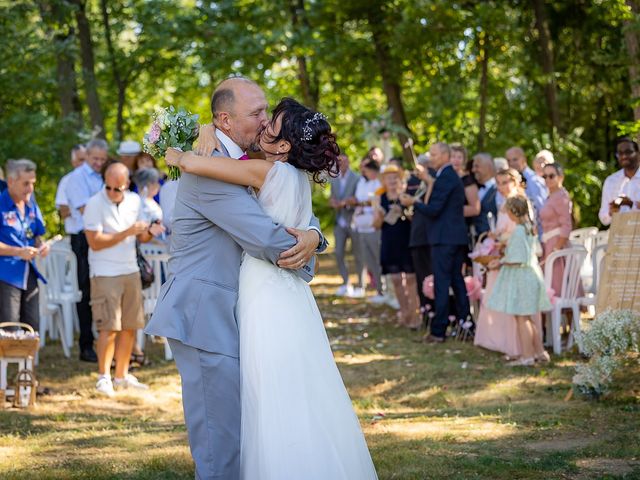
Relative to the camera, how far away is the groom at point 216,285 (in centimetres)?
429

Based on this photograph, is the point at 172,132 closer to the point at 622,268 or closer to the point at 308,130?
the point at 308,130

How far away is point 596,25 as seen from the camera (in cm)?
1745

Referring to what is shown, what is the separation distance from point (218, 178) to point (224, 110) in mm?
359

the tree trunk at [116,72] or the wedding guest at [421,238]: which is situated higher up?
the tree trunk at [116,72]

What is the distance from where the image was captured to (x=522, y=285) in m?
9.43

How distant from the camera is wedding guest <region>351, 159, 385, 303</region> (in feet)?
48.3

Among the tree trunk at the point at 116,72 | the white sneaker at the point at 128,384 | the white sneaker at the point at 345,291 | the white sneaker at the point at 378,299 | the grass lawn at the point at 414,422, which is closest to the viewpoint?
the grass lawn at the point at 414,422

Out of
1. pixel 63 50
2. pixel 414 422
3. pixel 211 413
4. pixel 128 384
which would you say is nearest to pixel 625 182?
pixel 414 422

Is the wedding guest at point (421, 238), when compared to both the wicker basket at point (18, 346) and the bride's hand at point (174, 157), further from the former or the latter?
the bride's hand at point (174, 157)

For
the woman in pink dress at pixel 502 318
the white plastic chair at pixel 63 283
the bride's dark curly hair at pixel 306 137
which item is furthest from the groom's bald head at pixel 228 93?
the white plastic chair at pixel 63 283

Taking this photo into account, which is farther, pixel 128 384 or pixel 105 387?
pixel 128 384

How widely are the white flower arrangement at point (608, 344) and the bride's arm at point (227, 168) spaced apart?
12.7ft

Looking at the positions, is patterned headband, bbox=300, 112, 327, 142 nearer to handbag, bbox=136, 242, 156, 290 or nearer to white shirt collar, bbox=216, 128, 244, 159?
white shirt collar, bbox=216, 128, 244, 159

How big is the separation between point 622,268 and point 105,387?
443cm
